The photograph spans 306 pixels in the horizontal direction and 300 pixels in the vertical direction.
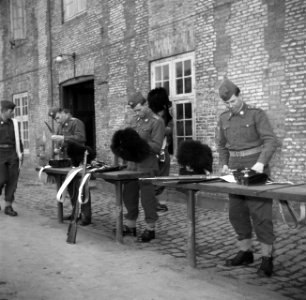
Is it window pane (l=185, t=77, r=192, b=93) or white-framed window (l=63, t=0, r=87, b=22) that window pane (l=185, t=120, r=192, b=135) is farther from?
white-framed window (l=63, t=0, r=87, b=22)

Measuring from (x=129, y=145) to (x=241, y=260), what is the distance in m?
1.70

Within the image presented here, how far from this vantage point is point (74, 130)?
7.07 metres

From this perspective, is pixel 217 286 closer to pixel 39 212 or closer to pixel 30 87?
pixel 39 212

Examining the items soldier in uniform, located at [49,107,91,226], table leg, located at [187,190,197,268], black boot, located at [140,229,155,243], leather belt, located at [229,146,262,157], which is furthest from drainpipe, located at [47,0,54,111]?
leather belt, located at [229,146,262,157]

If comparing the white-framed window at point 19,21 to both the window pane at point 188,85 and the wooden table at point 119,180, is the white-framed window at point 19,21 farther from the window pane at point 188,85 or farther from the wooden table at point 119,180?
the wooden table at point 119,180

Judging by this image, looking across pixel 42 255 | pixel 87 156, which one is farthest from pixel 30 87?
pixel 42 255

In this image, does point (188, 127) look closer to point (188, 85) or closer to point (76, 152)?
point (188, 85)

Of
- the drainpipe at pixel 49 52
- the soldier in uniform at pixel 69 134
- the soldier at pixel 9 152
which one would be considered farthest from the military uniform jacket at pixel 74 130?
the drainpipe at pixel 49 52

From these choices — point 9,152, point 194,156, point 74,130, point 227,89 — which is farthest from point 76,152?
point 227,89

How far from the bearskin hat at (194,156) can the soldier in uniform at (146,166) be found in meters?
0.74

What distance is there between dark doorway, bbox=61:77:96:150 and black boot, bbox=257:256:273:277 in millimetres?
8711

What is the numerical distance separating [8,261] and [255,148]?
2752 mm

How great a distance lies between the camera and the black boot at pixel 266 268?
164 inches

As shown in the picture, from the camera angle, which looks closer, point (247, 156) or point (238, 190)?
point (238, 190)
